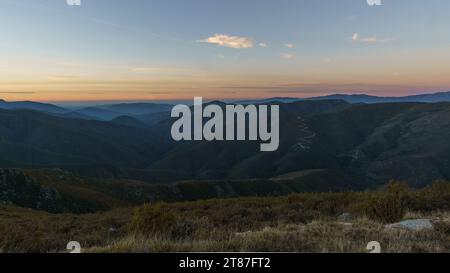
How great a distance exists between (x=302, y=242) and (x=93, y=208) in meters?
82.5

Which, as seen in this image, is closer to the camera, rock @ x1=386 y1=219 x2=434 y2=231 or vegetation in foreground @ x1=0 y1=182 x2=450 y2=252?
vegetation in foreground @ x1=0 y1=182 x2=450 y2=252

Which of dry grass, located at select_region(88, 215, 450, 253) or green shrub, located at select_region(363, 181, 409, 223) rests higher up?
dry grass, located at select_region(88, 215, 450, 253)

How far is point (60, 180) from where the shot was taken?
9900 cm

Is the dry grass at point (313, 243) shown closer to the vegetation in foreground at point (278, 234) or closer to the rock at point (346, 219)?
the vegetation in foreground at point (278, 234)

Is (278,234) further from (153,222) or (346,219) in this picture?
(346,219)

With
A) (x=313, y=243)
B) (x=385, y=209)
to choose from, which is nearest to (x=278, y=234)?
(x=313, y=243)

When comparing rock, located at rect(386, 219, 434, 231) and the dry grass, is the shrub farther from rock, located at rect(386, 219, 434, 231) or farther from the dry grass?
rock, located at rect(386, 219, 434, 231)

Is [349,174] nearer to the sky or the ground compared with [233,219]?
nearer to the ground

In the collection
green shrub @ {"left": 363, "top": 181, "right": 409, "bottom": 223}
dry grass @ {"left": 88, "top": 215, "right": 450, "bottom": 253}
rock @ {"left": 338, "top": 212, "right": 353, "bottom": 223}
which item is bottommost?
rock @ {"left": 338, "top": 212, "right": 353, "bottom": 223}

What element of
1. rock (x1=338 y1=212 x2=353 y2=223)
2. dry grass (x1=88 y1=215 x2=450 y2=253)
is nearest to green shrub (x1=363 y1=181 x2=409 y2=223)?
rock (x1=338 y1=212 x2=353 y2=223)

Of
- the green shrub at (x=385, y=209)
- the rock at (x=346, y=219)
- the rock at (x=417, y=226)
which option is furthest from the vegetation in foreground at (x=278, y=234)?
the rock at (x=346, y=219)

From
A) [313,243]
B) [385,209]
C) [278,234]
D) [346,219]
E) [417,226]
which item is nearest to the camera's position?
[313,243]
